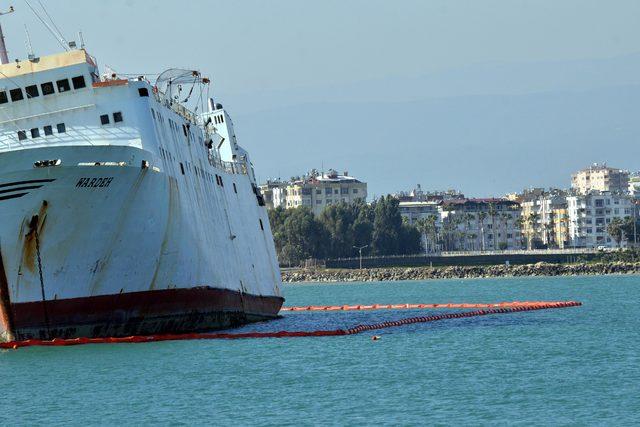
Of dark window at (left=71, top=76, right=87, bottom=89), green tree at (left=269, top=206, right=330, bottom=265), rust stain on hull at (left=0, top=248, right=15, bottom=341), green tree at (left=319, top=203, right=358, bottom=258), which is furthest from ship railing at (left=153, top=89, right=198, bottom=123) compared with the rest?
green tree at (left=319, top=203, right=358, bottom=258)

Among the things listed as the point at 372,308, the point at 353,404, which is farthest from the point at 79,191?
the point at 372,308

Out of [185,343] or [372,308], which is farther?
[372,308]

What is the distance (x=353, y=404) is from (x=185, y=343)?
13368 millimetres

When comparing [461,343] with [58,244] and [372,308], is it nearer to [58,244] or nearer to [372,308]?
[58,244]

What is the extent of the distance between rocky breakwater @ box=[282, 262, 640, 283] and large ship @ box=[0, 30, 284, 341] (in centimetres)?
11353

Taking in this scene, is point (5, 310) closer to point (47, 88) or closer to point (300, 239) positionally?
point (47, 88)

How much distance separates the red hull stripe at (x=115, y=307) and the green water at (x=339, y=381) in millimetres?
922

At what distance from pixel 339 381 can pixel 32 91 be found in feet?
52.0

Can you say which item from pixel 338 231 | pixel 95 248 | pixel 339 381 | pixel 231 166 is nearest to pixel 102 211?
pixel 95 248

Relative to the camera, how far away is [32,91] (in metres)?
44.8

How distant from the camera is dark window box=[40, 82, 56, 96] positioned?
4469 centimetres

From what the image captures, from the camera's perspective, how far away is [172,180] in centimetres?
4447

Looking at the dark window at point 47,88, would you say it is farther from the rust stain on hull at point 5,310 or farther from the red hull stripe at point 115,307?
the red hull stripe at point 115,307

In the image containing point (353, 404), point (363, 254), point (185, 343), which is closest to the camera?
point (353, 404)
